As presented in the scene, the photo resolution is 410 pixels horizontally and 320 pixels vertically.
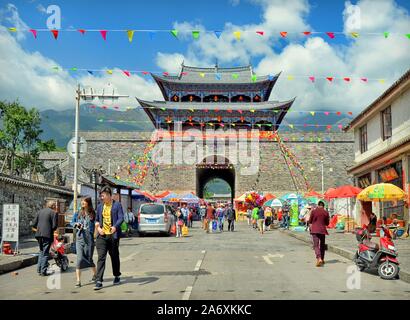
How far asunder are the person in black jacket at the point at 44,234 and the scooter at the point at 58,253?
0.16m

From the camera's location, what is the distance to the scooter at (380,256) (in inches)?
371

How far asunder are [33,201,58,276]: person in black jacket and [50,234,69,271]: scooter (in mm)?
162

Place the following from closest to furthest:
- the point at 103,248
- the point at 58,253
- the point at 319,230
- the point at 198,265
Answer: the point at 103,248 → the point at 58,253 → the point at 198,265 → the point at 319,230

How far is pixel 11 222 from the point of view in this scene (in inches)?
489

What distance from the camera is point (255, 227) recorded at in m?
32.1

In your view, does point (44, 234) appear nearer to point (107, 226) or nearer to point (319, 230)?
point (107, 226)

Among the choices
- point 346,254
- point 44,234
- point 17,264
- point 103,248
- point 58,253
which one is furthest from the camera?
point 346,254

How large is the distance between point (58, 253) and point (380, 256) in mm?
6682

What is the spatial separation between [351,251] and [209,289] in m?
7.04

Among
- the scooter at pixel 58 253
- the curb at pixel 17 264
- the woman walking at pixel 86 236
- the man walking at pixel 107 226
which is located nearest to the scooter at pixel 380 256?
the man walking at pixel 107 226

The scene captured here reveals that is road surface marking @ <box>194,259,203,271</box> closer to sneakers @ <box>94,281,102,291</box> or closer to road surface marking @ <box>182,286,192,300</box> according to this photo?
road surface marking @ <box>182,286,192,300</box>

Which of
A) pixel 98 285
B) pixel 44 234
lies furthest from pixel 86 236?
pixel 44 234

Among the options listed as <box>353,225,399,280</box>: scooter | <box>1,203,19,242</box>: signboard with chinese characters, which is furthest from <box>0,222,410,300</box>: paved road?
<box>1,203,19,242</box>: signboard with chinese characters
